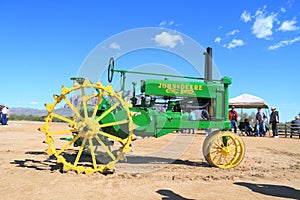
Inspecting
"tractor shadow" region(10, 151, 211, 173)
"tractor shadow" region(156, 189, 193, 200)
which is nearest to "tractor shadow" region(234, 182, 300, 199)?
"tractor shadow" region(156, 189, 193, 200)

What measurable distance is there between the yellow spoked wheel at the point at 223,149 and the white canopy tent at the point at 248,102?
1553cm

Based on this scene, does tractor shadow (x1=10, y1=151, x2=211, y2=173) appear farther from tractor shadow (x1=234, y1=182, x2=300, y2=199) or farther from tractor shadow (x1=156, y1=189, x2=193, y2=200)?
tractor shadow (x1=156, y1=189, x2=193, y2=200)

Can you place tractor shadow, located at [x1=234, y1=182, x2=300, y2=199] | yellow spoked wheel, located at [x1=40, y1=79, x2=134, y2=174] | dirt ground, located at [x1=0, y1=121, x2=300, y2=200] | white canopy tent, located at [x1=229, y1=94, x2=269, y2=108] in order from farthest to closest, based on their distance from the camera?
white canopy tent, located at [x1=229, y1=94, x2=269, y2=108], yellow spoked wheel, located at [x1=40, y1=79, x2=134, y2=174], tractor shadow, located at [x1=234, y1=182, x2=300, y2=199], dirt ground, located at [x1=0, y1=121, x2=300, y2=200]

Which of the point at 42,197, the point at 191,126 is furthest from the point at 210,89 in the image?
the point at 42,197

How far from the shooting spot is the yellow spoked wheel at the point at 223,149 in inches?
267

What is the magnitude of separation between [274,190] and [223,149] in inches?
82.1

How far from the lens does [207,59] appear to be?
8.72 meters

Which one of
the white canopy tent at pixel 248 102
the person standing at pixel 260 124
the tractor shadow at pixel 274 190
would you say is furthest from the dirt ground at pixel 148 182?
the white canopy tent at pixel 248 102

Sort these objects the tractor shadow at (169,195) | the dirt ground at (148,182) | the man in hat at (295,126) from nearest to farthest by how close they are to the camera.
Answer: the tractor shadow at (169,195), the dirt ground at (148,182), the man in hat at (295,126)

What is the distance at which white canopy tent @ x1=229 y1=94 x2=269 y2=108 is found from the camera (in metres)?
21.6

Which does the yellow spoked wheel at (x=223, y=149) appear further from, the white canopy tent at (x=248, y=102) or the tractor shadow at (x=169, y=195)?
the white canopy tent at (x=248, y=102)

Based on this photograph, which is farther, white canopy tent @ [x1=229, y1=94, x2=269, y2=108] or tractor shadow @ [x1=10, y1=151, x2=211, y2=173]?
white canopy tent @ [x1=229, y1=94, x2=269, y2=108]

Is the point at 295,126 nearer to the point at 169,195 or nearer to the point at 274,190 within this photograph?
the point at 274,190

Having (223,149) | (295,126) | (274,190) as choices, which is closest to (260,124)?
(295,126)
